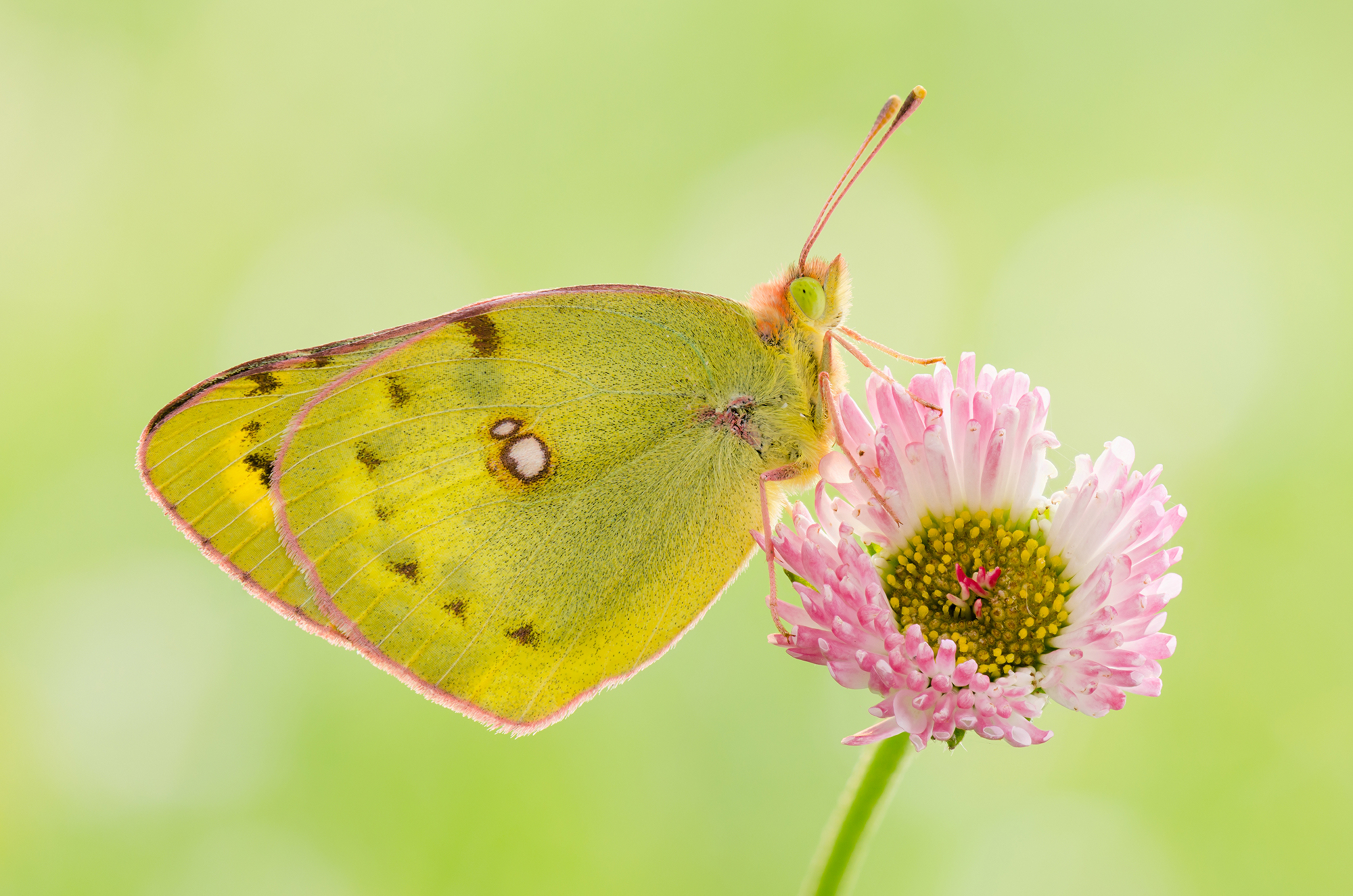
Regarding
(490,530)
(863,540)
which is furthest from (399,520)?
(863,540)

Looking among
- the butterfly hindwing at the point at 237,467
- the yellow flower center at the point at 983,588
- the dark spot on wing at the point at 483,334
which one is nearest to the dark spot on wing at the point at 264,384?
the butterfly hindwing at the point at 237,467

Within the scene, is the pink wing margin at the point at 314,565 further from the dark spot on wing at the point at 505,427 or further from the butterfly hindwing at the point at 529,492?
the dark spot on wing at the point at 505,427

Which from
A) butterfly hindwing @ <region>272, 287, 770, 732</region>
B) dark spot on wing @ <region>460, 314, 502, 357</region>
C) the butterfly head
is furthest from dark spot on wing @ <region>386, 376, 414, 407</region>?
the butterfly head

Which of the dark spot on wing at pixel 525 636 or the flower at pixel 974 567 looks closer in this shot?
the flower at pixel 974 567

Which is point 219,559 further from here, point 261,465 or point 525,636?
point 525,636

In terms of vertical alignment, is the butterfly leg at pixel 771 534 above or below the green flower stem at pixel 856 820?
above

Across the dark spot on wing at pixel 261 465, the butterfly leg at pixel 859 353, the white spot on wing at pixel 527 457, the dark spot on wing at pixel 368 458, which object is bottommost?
the dark spot on wing at pixel 261 465

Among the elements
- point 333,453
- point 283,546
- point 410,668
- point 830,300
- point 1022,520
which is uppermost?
point 830,300

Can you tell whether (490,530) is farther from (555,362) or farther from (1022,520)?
(1022,520)
